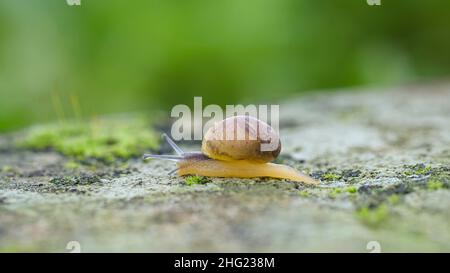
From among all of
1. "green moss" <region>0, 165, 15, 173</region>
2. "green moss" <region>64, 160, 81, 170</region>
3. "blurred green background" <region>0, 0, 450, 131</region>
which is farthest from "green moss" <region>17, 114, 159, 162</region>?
"blurred green background" <region>0, 0, 450, 131</region>

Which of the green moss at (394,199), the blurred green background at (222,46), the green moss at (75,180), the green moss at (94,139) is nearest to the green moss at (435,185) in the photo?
the green moss at (394,199)

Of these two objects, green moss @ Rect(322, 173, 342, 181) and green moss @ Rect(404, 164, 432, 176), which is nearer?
green moss @ Rect(404, 164, 432, 176)

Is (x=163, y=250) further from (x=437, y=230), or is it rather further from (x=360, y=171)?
(x=360, y=171)

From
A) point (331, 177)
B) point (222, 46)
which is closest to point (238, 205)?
point (331, 177)

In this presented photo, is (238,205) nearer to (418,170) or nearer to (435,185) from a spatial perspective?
(435,185)

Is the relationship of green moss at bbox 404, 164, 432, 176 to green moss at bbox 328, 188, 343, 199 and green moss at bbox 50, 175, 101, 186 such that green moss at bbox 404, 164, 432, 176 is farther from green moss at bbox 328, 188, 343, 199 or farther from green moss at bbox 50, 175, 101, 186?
green moss at bbox 50, 175, 101, 186

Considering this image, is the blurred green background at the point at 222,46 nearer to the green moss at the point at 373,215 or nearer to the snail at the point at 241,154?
the snail at the point at 241,154
